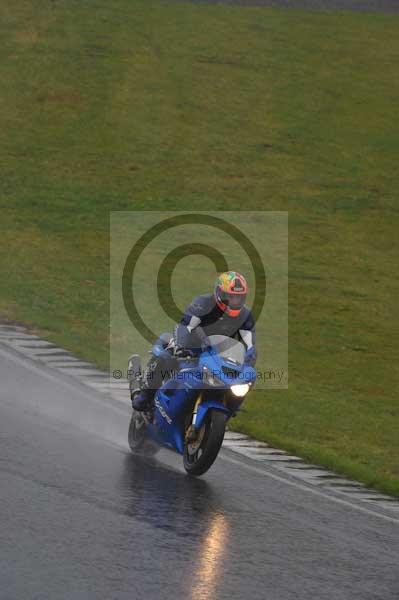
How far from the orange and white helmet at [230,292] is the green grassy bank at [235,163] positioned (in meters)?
2.82

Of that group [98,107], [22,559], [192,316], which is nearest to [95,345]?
[192,316]

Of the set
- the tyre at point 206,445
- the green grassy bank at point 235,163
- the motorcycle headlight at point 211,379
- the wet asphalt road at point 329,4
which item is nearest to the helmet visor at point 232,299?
the motorcycle headlight at point 211,379

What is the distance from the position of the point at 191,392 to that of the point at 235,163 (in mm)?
23025

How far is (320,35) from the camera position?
43375mm

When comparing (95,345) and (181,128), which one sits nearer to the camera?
(95,345)

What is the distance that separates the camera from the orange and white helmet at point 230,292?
1112 cm

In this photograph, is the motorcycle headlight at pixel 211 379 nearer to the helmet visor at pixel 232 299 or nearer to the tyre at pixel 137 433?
the helmet visor at pixel 232 299

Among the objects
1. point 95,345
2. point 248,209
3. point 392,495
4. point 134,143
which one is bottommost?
point 392,495

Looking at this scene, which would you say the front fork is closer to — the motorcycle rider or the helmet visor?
the motorcycle rider

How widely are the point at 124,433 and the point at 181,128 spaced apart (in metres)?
23.4

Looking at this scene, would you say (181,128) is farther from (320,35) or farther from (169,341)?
(169,341)

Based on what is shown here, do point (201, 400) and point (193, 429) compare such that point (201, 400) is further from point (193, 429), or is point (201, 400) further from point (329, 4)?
point (329, 4)

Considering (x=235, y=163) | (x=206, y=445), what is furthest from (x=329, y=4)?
(x=206, y=445)

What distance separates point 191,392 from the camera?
36.7ft
